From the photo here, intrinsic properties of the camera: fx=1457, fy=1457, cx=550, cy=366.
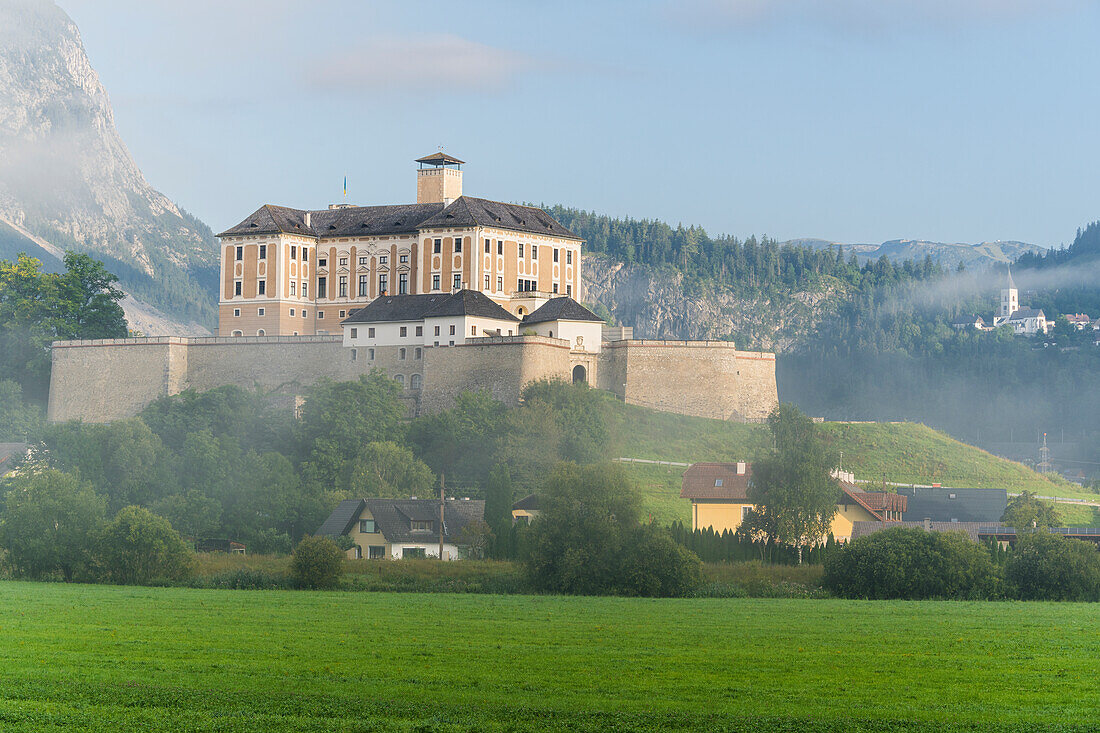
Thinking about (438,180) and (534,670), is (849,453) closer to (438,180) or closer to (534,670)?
(438,180)

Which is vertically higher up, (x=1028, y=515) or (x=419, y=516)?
(x=1028, y=515)

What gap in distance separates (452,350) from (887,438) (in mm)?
30648

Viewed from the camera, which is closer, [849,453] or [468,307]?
[468,307]

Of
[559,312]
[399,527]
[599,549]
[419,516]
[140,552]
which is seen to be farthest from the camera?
[559,312]

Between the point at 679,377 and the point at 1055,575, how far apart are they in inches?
1634

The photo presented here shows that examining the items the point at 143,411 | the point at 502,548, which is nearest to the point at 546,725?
the point at 502,548

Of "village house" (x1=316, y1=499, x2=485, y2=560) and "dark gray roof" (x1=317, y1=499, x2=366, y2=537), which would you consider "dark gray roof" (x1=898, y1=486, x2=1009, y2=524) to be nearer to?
"village house" (x1=316, y1=499, x2=485, y2=560)

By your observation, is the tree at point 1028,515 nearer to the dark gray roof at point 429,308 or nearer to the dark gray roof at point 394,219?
the dark gray roof at point 429,308

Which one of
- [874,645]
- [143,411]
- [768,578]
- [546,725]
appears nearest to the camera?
Result: [546,725]

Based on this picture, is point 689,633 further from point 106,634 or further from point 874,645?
point 106,634

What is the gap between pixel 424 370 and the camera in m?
84.8

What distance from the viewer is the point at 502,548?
204 ft

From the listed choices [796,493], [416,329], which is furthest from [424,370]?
[796,493]

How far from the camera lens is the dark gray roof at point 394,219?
92.8m
